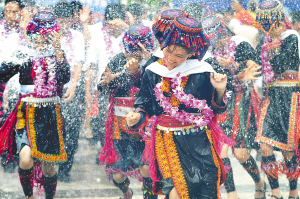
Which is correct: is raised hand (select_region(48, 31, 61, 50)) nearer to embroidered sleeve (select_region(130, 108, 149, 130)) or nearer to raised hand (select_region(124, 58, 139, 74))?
raised hand (select_region(124, 58, 139, 74))

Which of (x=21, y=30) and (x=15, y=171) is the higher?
(x=21, y=30)

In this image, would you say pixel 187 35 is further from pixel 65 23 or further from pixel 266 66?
pixel 65 23

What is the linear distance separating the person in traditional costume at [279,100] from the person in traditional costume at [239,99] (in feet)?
0.66

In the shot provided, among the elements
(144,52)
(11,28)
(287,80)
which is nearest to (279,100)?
(287,80)

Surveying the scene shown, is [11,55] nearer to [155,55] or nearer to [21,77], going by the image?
[21,77]

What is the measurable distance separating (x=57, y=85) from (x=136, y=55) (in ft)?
2.85

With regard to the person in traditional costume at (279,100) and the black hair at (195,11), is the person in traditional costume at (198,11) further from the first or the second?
the person in traditional costume at (279,100)

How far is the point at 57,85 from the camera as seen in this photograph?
185 inches

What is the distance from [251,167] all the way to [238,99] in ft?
2.66

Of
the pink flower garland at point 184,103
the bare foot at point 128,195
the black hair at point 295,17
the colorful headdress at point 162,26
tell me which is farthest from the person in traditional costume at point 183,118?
the black hair at point 295,17

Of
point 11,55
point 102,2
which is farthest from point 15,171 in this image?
point 102,2

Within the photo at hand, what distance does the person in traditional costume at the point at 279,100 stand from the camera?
5031mm

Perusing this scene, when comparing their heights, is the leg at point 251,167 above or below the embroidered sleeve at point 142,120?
below

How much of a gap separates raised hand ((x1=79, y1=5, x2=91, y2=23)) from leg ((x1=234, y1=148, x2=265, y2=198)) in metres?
3.57
